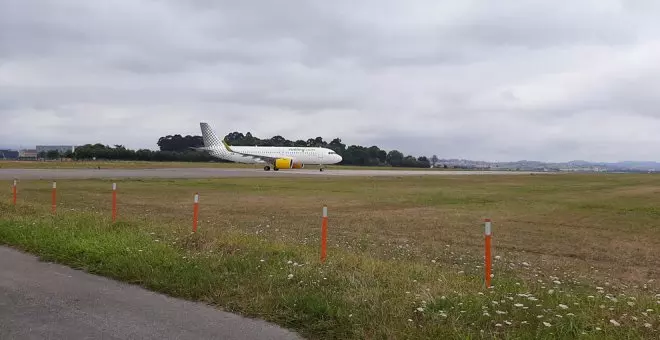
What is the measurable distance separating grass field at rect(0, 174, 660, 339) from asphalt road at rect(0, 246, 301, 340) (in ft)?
1.07

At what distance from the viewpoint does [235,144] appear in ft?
531

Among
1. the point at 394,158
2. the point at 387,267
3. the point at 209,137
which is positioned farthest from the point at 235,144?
the point at 387,267

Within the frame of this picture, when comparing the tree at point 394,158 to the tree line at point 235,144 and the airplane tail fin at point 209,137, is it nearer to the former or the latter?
the tree line at point 235,144

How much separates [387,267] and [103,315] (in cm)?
422


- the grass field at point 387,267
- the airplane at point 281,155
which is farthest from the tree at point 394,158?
the grass field at point 387,267

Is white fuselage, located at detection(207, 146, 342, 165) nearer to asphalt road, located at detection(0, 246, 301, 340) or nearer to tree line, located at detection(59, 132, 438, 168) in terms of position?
tree line, located at detection(59, 132, 438, 168)

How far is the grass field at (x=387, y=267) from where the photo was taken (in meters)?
5.81

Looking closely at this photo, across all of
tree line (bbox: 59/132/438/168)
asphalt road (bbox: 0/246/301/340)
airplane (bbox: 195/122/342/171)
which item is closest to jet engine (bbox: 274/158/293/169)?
airplane (bbox: 195/122/342/171)

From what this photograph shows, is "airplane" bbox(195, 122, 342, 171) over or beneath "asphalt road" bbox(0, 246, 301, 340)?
over

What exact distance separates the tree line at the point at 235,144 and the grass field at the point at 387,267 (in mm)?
98786

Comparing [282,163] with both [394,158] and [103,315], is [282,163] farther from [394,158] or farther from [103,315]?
[394,158]

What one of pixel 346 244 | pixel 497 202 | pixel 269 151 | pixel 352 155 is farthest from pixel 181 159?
pixel 346 244

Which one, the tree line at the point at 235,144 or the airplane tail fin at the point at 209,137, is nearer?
the airplane tail fin at the point at 209,137

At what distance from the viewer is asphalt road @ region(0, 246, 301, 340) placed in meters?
5.64
